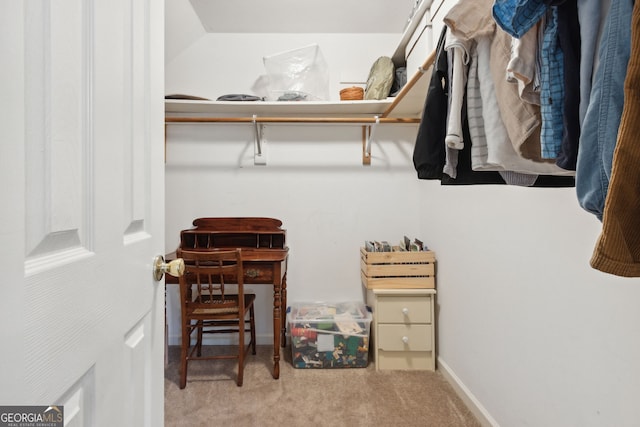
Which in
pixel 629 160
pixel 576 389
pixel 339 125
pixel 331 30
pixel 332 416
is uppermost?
pixel 331 30

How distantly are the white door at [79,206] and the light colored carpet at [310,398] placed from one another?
1.03m

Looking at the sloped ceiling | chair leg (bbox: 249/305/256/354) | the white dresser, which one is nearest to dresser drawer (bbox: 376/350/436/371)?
the white dresser

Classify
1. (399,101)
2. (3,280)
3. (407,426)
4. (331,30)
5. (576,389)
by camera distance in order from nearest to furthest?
(3,280) < (576,389) < (407,426) < (399,101) < (331,30)

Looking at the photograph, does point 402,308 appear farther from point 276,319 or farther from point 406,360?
point 276,319

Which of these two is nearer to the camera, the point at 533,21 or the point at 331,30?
the point at 533,21

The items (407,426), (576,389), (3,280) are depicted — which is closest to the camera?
(3,280)

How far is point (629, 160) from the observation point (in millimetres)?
378

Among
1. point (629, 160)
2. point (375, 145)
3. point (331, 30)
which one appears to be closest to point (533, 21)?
point (629, 160)

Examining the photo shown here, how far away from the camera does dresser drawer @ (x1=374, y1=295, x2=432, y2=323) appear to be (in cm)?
200

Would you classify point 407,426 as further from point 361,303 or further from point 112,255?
point 112,255

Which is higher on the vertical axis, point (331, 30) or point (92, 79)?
point (331, 30)

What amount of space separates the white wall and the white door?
1205 mm

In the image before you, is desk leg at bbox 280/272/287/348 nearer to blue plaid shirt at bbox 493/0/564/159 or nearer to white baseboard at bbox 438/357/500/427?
white baseboard at bbox 438/357/500/427

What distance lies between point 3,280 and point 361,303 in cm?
225
